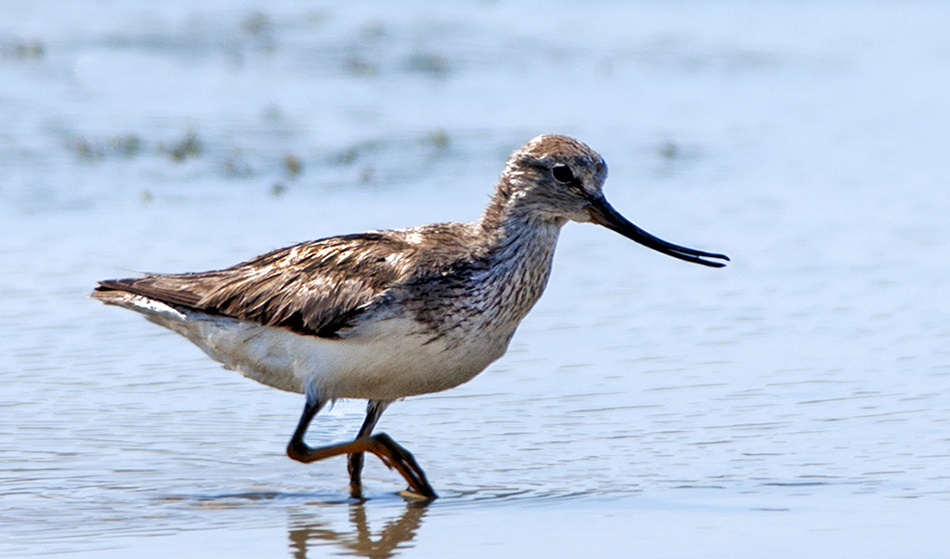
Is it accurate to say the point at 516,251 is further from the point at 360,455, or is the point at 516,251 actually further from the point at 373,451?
the point at 360,455

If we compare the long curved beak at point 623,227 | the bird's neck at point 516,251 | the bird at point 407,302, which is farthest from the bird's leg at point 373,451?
the long curved beak at point 623,227

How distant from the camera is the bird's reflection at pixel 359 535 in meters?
6.40

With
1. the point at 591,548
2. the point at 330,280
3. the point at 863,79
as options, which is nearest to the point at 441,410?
the point at 330,280

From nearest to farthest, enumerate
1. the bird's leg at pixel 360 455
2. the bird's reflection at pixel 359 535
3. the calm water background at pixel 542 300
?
the bird's reflection at pixel 359 535, the calm water background at pixel 542 300, the bird's leg at pixel 360 455

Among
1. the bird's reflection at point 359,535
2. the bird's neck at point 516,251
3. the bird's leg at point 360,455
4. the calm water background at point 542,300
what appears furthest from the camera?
the bird's leg at point 360,455


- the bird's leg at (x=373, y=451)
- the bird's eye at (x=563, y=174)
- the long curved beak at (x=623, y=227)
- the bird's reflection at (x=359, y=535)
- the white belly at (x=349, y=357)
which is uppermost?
the bird's eye at (x=563, y=174)

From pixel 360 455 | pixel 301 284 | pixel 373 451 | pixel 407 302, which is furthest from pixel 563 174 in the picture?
pixel 360 455

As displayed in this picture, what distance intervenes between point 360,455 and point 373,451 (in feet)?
0.91

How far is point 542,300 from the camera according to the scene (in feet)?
33.2

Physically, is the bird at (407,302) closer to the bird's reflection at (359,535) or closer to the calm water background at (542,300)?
the bird's reflection at (359,535)

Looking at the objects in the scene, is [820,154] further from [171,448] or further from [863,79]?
[171,448]

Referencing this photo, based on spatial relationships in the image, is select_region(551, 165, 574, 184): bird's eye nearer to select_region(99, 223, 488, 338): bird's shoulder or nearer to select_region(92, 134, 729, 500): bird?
select_region(92, 134, 729, 500): bird

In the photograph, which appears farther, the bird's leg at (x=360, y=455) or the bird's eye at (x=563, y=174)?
the bird's leg at (x=360, y=455)

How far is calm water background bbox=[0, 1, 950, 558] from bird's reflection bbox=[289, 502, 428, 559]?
24mm
